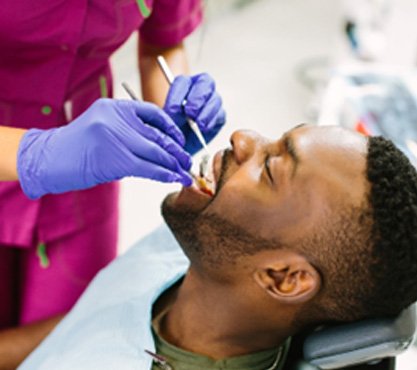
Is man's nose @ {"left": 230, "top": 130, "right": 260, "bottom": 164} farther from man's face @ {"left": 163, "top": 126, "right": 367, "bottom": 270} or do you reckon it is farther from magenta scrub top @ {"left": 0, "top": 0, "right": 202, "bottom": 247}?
magenta scrub top @ {"left": 0, "top": 0, "right": 202, "bottom": 247}

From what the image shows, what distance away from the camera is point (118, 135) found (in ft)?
3.64

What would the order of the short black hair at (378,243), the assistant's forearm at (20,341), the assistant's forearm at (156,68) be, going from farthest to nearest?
the assistant's forearm at (156,68) < the assistant's forearm at (20,341) < the short black hair at (378,243)

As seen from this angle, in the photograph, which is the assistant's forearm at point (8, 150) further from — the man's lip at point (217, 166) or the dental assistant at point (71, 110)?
the man's lip at point (217, 166)

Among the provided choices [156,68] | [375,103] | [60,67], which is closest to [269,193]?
[60,67]

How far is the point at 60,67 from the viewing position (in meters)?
1.36

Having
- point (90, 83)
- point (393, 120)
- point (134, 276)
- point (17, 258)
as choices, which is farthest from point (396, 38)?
point (17, 258)

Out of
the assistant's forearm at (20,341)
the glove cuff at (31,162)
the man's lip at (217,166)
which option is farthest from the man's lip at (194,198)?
the assistant's forearm at (20,341)

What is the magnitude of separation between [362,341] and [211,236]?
0.32m

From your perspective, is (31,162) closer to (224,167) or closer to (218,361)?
(224,167)

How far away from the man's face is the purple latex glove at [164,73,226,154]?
183 mm

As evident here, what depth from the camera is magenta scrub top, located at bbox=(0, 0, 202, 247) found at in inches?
50.2

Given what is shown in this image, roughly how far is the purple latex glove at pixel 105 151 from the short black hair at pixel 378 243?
0.30 metres

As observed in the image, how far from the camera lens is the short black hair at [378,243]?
1.00 metres

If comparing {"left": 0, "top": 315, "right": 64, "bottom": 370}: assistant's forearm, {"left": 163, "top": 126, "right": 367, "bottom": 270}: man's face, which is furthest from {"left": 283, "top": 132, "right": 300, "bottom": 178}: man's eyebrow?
{"left": 0, "top": 315, "right": 64, "bottom": 370}: assistant's forearm
